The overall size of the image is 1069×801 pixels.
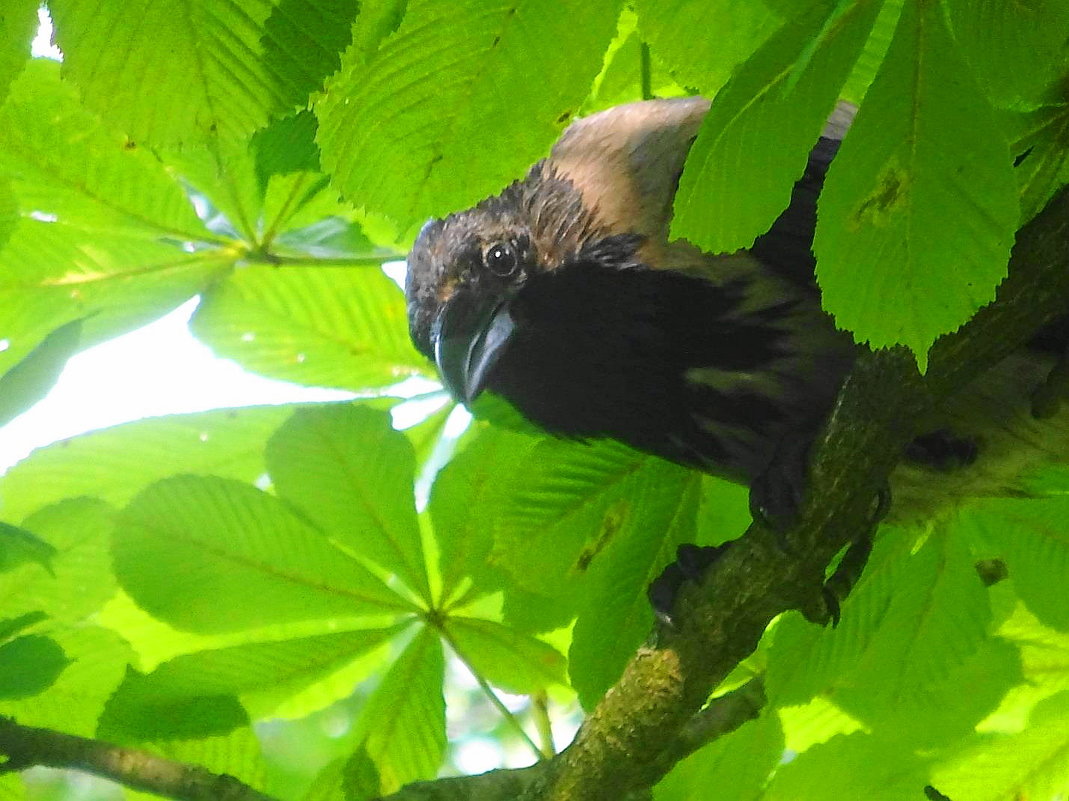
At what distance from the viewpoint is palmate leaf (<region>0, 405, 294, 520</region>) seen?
64.3 inches

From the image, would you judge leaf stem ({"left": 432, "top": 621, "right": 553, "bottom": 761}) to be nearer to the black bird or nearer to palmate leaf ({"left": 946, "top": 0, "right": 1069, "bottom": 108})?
the black bird

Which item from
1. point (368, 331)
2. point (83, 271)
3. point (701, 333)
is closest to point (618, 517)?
point (701, 333)

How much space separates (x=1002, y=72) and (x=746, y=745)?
94cm

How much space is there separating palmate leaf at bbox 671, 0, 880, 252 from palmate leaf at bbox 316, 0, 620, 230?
0.34 ft

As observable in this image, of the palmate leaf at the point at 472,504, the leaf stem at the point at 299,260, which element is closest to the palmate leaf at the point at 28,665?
the palmate leaf at the point at 472,504

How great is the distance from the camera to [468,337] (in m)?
1.58

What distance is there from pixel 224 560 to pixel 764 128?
109cm

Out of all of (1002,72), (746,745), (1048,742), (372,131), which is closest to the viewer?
(1002,72)

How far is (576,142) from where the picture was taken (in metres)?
1.75

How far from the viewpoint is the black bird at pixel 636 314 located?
1.48 m

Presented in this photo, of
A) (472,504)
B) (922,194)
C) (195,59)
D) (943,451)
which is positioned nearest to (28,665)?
(472,504)

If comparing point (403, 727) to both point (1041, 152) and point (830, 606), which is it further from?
point (1041, 152)

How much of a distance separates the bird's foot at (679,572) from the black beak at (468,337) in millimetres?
348

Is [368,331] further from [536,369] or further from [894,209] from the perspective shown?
[894,209]
